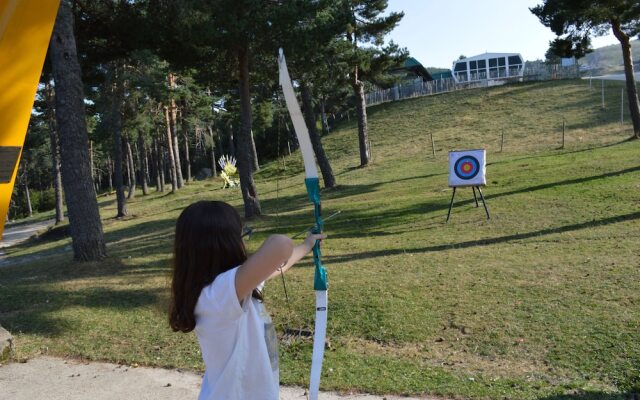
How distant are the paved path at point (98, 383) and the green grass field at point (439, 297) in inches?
8.0

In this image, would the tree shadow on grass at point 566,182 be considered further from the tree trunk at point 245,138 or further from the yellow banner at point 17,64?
the yellow banner at point 17,64

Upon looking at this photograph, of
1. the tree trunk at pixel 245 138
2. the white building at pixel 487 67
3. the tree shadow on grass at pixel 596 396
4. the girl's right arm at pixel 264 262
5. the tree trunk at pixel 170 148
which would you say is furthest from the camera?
the white building at pixel 487 67

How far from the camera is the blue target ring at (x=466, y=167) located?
12.2m

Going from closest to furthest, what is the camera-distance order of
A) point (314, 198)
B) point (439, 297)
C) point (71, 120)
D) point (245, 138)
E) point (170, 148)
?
point (314, 198)
point (439, 297)
point (71, 120)
point (245, 138)
point (170, 148)

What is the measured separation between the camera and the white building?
51191 mm

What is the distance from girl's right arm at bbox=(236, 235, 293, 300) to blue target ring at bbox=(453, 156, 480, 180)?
10.9 metres

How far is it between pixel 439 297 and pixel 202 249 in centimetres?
498

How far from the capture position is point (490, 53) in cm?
5612

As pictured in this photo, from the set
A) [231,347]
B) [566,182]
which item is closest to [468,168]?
[566,182]

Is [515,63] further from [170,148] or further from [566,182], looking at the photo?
[566,182]

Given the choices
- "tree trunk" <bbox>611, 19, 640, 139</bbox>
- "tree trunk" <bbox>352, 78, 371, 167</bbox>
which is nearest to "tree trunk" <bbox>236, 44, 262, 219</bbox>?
"tree trunk" <bbox>352, 78, 371, 167</bbox>

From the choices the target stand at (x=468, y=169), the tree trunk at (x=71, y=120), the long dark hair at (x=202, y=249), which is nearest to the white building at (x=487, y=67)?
the target stand at (x=468, y=169)

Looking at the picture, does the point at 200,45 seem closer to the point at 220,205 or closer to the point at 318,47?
the point at 318,47

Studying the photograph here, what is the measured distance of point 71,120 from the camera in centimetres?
932
